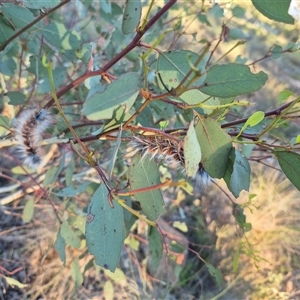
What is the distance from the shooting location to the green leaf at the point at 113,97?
46 centimetres

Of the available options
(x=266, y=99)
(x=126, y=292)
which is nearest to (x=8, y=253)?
(x=126, y=292)

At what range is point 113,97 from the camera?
0.47 meters

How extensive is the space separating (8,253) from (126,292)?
673 millimetres

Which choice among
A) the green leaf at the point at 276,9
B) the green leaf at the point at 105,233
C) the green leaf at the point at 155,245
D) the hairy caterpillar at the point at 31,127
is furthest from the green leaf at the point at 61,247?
the green leaf at the point at 276,9

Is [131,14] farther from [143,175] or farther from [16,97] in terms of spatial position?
[16,97]

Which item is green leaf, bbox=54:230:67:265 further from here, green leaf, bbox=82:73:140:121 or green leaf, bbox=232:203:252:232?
green leaf, bbox=82:73:140:121

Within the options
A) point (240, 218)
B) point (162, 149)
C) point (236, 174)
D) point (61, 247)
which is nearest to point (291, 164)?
point (236, 174)

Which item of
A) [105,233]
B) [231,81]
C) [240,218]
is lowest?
[240,218]

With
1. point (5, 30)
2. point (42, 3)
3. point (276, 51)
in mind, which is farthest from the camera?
point (276, 51)

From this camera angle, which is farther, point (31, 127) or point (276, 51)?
point (276, 51)

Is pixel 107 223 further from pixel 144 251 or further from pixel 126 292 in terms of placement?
pixel 144 251

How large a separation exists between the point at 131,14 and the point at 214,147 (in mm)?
202

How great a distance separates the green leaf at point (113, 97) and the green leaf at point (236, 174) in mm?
153

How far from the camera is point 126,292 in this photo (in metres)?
2.16
